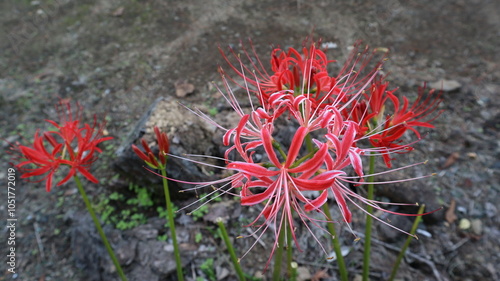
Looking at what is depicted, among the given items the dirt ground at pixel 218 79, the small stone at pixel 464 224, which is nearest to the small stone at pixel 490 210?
the dirt ground at pixel 218 79

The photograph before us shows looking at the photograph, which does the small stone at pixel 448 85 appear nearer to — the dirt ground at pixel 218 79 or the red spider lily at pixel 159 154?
→ the dirt ground at pixel 218 79

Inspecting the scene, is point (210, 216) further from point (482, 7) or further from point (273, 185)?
point (482, 7)

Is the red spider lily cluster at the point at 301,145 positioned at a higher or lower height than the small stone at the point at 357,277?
higher

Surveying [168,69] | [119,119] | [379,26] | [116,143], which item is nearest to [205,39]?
[168,69]

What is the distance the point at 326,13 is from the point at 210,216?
11.0ft

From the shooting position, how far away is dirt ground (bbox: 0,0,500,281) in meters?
2.58

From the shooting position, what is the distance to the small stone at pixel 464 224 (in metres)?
2.71

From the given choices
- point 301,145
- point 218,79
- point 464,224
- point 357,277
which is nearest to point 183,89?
point 218,79

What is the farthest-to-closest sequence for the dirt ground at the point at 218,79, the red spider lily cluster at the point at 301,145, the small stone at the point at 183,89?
the small stone at the point at 183,89, the dirt ground at the point at 218,79, the red spider lily cluster at the point at 301,145

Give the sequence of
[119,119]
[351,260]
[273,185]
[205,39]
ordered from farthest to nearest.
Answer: [205,39]
[119,119]
[351,260]
[273,185]

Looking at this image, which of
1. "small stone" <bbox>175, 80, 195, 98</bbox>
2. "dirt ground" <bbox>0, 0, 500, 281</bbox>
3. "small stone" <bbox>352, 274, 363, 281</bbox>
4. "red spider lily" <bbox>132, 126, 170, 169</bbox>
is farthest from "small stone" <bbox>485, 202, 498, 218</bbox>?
"small stone" <bbox>175, 80, 195, 98</bbox>

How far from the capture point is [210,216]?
105 inches

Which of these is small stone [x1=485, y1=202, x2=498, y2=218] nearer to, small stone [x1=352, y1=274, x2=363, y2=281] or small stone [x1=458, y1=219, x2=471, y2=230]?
small stone [x1=458, y1=219, x2=471, y2=230]

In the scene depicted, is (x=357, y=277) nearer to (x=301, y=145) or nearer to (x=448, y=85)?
(x=301, y=145)
